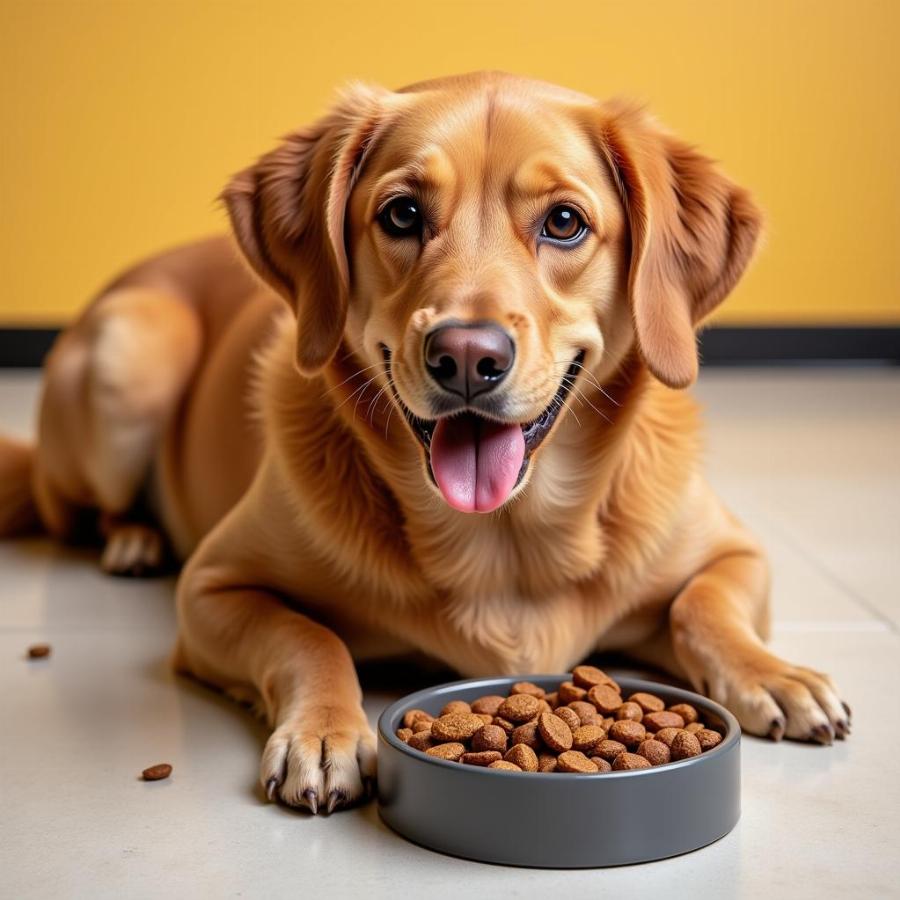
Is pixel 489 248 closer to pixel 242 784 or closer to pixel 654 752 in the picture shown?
pixel 654 752

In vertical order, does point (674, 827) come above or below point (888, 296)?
above

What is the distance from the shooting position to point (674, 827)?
175 cm

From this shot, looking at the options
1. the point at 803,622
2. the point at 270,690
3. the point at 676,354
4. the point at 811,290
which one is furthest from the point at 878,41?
the point at 270,690

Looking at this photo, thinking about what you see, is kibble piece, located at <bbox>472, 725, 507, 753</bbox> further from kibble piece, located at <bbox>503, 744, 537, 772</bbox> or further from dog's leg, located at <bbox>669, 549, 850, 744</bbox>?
dog's leg, located at <bbox>669, 549, 850, 744</bbox>

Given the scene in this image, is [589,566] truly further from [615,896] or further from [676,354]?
[615,896]

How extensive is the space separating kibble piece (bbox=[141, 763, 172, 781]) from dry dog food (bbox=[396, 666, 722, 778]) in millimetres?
374

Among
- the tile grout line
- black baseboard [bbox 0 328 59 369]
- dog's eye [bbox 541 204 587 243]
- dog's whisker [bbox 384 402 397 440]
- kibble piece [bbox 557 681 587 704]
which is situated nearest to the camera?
kibble piece [bbox 557 681 587 704]

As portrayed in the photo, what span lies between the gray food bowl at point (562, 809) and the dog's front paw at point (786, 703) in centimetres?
34

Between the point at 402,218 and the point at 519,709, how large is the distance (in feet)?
2.50

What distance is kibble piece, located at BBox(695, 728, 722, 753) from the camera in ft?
6.03

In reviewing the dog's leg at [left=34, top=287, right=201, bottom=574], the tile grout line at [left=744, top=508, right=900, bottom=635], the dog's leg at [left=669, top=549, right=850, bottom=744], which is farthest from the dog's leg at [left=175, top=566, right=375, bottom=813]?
the tile grout line at [left=744, top=508, right=900, bottom=635]

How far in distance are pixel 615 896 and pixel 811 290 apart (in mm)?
5587

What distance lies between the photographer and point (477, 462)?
Answer: 204 centimetres

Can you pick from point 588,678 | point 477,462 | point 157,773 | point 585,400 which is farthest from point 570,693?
point 157,773
